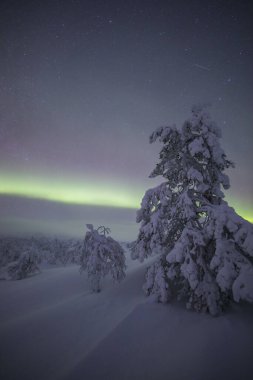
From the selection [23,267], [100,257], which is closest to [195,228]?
[100,257]

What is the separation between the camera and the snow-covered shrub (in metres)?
31.1

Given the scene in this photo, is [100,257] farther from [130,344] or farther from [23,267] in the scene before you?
[23,267]

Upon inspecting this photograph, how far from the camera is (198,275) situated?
341 inches

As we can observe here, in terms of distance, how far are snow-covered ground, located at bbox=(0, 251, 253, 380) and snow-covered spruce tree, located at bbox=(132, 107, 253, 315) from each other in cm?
81

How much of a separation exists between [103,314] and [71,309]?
8.19 ft

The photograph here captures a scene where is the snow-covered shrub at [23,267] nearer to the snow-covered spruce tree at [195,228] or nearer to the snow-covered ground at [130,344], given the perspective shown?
the snow-covered ground at [130,344]

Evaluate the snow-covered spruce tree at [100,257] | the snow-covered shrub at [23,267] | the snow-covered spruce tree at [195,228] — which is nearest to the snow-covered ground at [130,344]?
the snow-covered spruce tree at [195,228]

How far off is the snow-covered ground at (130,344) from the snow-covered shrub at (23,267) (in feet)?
72.1

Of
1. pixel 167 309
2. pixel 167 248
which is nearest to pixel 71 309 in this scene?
pixel 167 309

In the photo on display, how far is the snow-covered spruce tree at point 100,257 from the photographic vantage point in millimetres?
14781

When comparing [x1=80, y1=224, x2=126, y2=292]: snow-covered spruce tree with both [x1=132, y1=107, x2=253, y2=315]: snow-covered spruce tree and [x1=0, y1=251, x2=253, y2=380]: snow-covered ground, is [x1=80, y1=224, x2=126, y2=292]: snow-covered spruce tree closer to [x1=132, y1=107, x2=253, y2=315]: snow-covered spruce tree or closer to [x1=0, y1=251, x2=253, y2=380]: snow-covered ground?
[x1=0, y1=251, x2=253, y2=380]: snow-covered ground

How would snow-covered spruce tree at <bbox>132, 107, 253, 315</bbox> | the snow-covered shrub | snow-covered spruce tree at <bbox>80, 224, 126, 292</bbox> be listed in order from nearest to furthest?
1. snow-covered spruce tree at <bbox>132, 107, 253, 315</bbox>
2. snow-covered spruce tree at <bbox>80, 224, 126, 292</bbox>
3. the snow-covered shrub

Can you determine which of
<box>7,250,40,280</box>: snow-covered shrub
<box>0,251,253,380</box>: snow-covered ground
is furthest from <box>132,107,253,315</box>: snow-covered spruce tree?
<box>7,250,40,280</box>: snow-covered shrub

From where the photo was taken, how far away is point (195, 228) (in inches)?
360
